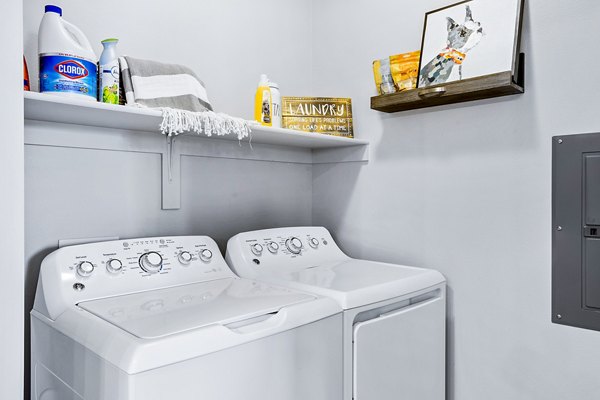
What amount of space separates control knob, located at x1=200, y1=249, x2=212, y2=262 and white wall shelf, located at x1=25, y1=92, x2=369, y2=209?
0.29 metres

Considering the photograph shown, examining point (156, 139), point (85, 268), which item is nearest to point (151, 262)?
point (85, 268)

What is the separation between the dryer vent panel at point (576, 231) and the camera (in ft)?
4.87

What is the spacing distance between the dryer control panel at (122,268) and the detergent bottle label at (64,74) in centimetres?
50

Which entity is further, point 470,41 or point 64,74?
point 470,41

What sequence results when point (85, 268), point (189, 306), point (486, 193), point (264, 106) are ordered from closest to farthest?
1. point (189, 306)
2. point (85, 268)
3. point (486, 193)
4. point (264, 106)

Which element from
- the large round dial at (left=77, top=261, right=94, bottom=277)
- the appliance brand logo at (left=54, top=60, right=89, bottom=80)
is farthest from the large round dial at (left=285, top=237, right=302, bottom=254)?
the appliance brand logo at (left=54, top=60, right=89, bottom=80)

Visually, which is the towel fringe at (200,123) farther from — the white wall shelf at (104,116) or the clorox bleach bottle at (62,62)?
the clorox bleach bottle at (62,62)

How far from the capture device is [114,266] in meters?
1.41

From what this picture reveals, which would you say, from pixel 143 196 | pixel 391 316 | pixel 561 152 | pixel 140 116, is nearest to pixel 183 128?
pixel 140 116

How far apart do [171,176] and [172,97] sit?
361mm

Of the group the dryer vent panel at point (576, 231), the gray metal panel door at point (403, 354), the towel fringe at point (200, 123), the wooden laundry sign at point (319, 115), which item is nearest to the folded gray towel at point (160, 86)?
the towel fringe at point (200, 123)

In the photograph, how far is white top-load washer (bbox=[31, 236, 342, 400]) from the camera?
953 mm
